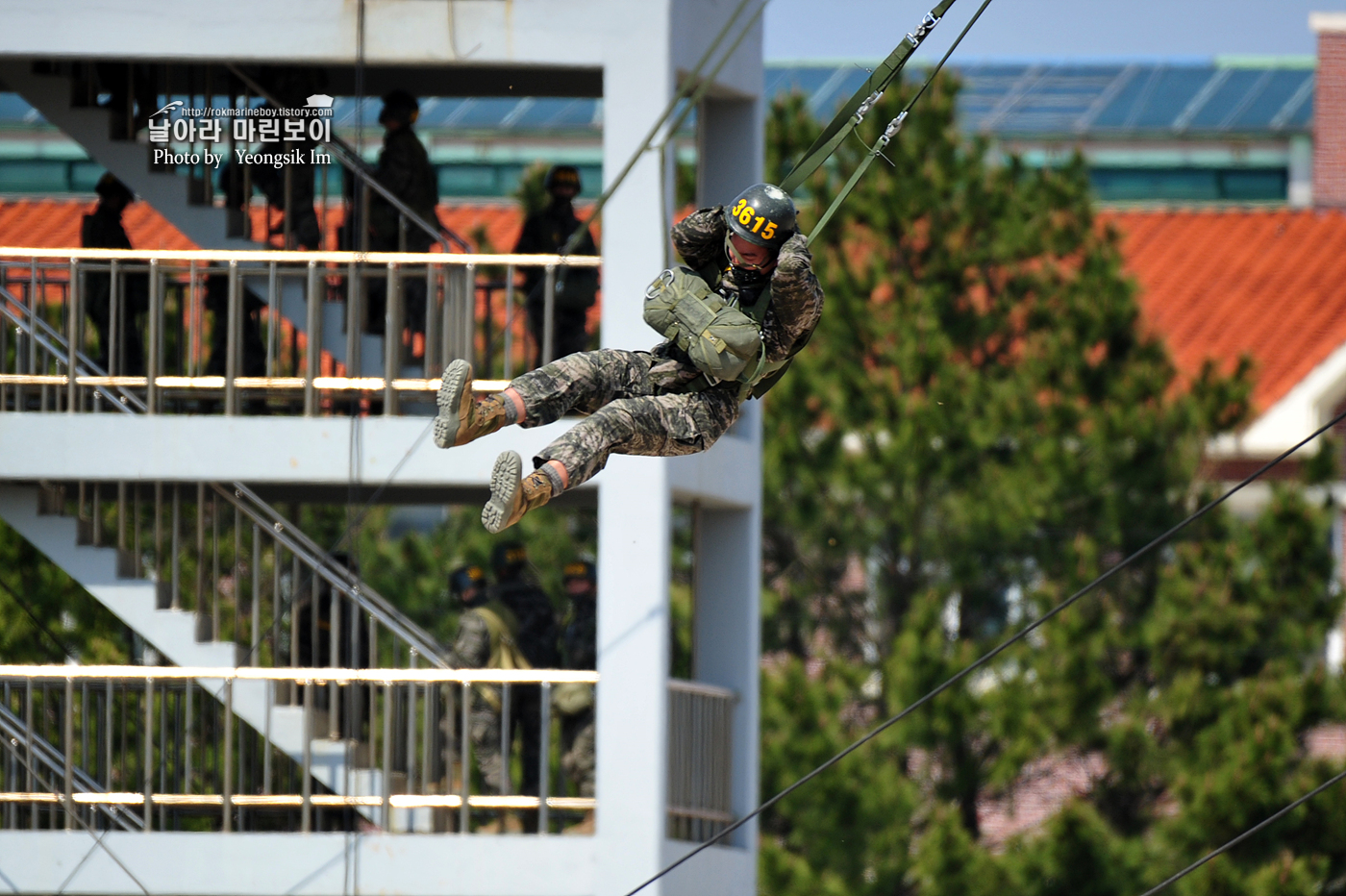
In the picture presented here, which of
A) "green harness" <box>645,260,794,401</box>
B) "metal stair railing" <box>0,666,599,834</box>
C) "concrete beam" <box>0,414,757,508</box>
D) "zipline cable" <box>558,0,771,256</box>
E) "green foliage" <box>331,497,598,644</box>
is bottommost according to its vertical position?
"metal stair railing" <box>0,666,599,834</box>

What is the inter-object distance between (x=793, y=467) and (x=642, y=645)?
740 centimetres

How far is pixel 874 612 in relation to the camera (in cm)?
2234

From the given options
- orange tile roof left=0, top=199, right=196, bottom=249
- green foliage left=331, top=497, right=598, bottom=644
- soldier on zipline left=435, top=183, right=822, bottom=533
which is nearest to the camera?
soldier on zipline left=435, top=183, right=822, bottom=533

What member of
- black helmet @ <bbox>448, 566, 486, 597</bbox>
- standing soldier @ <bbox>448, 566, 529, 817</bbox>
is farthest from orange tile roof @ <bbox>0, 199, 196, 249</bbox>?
standing soldier @ <bbox>448, 566, 529, 817</bbox>

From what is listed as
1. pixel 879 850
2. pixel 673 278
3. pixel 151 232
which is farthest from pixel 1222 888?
pixel 151 232

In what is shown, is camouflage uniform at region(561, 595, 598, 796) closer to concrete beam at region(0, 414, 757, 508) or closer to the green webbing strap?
concrete beam at region(0, 414, 757, 508)

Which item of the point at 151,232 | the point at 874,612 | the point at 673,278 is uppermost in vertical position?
the point at 151,232

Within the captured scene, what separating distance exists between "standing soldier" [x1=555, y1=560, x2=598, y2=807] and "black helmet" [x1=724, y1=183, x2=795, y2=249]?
6327 mm

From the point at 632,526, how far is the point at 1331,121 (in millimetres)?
19782

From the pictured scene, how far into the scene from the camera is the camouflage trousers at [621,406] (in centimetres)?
917

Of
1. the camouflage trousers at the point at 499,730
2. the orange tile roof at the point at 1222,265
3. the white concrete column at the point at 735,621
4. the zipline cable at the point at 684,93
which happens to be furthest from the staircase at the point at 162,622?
the orange tile roof at the point at 1222,265

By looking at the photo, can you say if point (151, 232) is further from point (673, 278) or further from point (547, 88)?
point (673, 278)

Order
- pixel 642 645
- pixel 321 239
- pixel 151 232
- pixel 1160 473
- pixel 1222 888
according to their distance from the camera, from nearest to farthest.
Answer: pixel 642 645
pixel 321 239
pixel 1222 888
pixel 1160 473
pixel 151 232

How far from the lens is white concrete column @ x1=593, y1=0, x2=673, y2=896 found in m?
14.4
